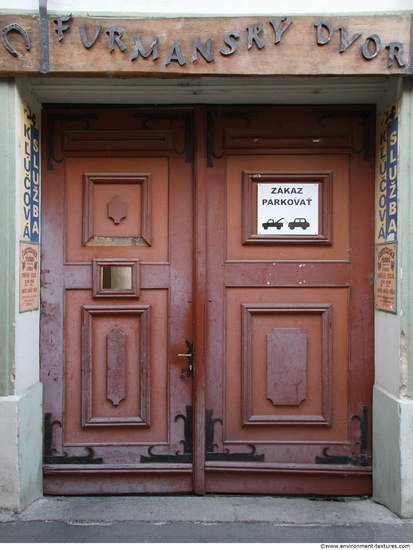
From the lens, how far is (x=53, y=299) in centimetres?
288

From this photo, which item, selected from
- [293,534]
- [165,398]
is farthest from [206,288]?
[293,534]

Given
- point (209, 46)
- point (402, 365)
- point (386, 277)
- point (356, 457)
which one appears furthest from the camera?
point (356, 457)

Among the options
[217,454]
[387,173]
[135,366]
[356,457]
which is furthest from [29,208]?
[356,457]

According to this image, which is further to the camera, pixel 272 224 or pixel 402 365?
pixel 272 224

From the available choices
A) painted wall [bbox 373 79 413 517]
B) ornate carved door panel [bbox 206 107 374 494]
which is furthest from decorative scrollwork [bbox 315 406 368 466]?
painted wall [bbox 373 79 413 517]

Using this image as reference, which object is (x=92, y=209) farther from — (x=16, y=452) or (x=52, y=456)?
(x=52, y=456)

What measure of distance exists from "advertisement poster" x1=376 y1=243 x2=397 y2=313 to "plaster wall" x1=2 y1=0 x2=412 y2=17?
157 centimetres

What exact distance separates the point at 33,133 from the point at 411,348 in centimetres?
303

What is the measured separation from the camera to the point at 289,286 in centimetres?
287

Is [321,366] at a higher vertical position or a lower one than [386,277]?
lower

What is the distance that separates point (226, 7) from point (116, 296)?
6.92 ft

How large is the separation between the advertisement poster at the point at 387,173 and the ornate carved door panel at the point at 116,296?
1.39m

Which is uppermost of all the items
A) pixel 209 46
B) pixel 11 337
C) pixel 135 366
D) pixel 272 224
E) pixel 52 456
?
pixel 209 46

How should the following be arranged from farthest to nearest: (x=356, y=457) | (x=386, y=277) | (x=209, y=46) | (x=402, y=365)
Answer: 1. (x=356, y=457)
2. (x=386, y=277)
3. (x=402, y=365)
4. (x=209, y=46)
